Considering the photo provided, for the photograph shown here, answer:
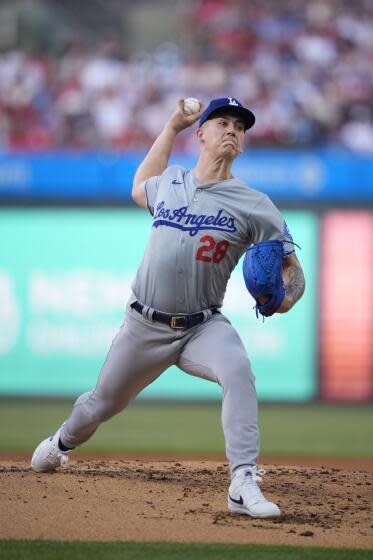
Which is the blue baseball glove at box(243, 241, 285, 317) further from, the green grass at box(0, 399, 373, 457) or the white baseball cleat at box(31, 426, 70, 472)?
the green grass at box(0, 399, 373, 457)

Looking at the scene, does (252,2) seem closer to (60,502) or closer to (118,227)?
(118,227)

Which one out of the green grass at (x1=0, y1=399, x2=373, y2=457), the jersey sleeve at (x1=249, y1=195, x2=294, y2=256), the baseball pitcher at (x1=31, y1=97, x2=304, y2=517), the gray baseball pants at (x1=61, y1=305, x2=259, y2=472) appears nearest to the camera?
the gray baseball pants at (x1=61, y1=305, x2=259, y2=472)

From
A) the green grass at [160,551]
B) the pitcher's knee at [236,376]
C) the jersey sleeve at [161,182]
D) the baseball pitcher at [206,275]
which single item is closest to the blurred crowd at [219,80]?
the jersey sleeve at [161,182]

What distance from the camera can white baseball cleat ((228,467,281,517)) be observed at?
4137 mm

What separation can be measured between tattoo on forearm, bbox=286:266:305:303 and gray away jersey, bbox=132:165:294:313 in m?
0.10

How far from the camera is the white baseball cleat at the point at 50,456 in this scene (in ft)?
16.6

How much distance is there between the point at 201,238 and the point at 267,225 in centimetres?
31

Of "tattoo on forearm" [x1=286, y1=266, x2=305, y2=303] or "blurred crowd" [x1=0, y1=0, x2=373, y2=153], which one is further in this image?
"blurred crowd" [x1=0, y1=0, x2=373, y2=153]

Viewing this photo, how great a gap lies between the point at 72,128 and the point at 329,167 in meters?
3.36

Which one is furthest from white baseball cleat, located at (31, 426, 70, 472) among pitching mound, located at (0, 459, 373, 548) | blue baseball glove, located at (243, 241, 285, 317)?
blue baseball glove, located at (243, 241, 285, 317)

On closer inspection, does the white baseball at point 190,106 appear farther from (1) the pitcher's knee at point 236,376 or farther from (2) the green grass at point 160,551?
(2) the green grass at point 160,551

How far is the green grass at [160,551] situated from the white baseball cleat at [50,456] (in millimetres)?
1306

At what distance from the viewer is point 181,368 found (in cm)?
471

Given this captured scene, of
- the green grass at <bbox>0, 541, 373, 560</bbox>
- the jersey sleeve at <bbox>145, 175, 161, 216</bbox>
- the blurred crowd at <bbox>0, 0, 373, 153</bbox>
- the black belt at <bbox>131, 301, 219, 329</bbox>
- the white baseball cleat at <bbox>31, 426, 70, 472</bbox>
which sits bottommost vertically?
the green grass at <bbox>0, 541, 373, 560</bbox>
